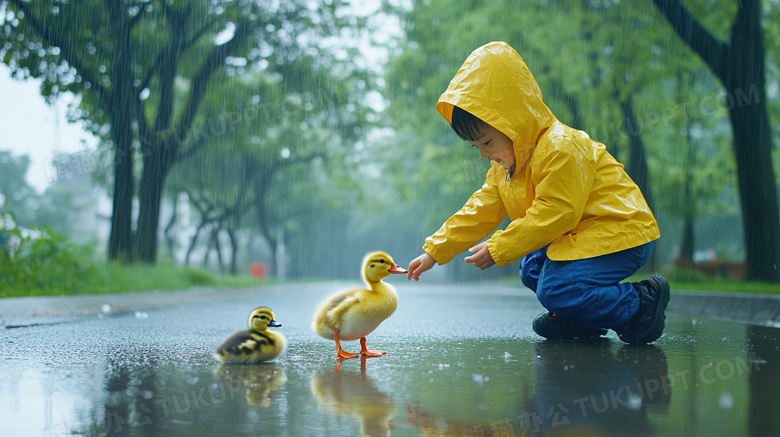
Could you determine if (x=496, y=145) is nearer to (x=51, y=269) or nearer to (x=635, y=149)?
(x=51, y=269)

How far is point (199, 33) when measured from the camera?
16.2 metres

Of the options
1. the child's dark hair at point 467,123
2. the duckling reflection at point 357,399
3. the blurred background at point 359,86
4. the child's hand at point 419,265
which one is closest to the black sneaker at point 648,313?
the child's hand at point 419,265

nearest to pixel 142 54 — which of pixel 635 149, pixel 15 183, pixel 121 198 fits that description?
pixel 121 198

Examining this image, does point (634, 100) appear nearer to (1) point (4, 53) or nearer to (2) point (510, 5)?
(2) point (510, 5)

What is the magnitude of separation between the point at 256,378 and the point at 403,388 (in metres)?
0.68

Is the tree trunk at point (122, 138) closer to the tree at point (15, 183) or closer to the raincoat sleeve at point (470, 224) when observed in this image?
the raincoat sleeve at point (470, 224)

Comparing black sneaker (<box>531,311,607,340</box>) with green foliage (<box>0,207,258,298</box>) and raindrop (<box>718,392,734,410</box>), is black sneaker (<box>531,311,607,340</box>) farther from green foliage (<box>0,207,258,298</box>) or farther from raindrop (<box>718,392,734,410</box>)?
green foliage (<box>0,207,258,298</box>)

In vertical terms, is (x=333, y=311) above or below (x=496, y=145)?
below

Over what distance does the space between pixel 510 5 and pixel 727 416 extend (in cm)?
1450

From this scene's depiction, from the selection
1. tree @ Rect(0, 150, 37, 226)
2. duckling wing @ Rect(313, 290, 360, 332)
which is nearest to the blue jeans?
duckling wing @ Rect(313, 290, 360, 332)

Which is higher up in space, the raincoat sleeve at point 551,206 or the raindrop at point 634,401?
the raincoat sleeve at point 551,206

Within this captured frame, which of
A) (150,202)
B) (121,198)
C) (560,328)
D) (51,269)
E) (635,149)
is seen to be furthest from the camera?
(635,149)

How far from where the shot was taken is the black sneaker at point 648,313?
4.08 m

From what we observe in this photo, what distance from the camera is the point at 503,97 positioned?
4.06 m
